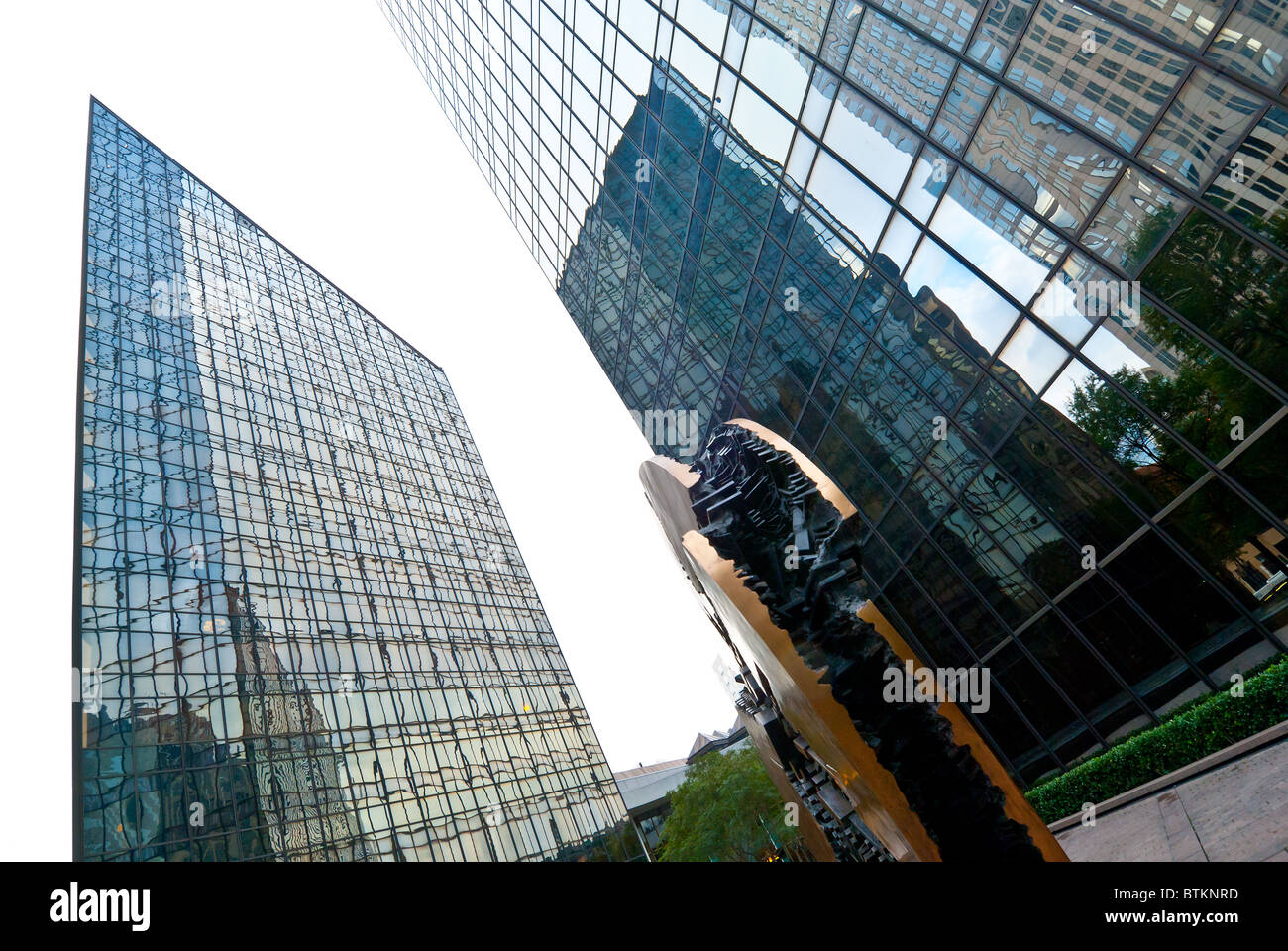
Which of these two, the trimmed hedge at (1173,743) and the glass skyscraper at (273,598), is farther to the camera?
the glass skyscraper at (273,598)

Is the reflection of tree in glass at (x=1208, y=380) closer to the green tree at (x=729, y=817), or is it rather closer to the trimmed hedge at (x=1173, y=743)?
the trimmed hedge at (x=1173, y=743)

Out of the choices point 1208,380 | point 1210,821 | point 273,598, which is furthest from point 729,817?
point 1208,380

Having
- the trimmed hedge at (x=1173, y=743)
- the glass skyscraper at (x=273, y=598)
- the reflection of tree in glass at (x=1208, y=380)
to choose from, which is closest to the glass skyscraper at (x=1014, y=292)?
the reflection of tree in glass at (x=1208, y=380)

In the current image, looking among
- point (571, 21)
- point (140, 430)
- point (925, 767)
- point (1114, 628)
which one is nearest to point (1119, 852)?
point (1114, 628)

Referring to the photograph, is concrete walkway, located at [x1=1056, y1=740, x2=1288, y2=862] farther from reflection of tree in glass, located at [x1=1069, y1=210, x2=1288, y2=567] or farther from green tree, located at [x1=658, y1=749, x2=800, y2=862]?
green tree, located at [x1=658, y1=749, x2=800, y2=862]

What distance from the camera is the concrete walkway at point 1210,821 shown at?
8.30 meters

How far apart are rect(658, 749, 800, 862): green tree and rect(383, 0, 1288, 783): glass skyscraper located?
21664mm

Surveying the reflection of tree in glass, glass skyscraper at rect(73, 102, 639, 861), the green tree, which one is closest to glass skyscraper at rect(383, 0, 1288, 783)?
the reflection of tree in glass

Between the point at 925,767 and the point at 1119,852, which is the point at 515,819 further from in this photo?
the point at 925,767

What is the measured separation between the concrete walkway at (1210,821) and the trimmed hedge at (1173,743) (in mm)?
422

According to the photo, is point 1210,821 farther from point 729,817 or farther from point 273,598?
point 273,598

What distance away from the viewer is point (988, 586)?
1630 cm

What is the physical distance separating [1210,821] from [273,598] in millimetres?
35188

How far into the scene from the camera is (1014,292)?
12.9 metres
